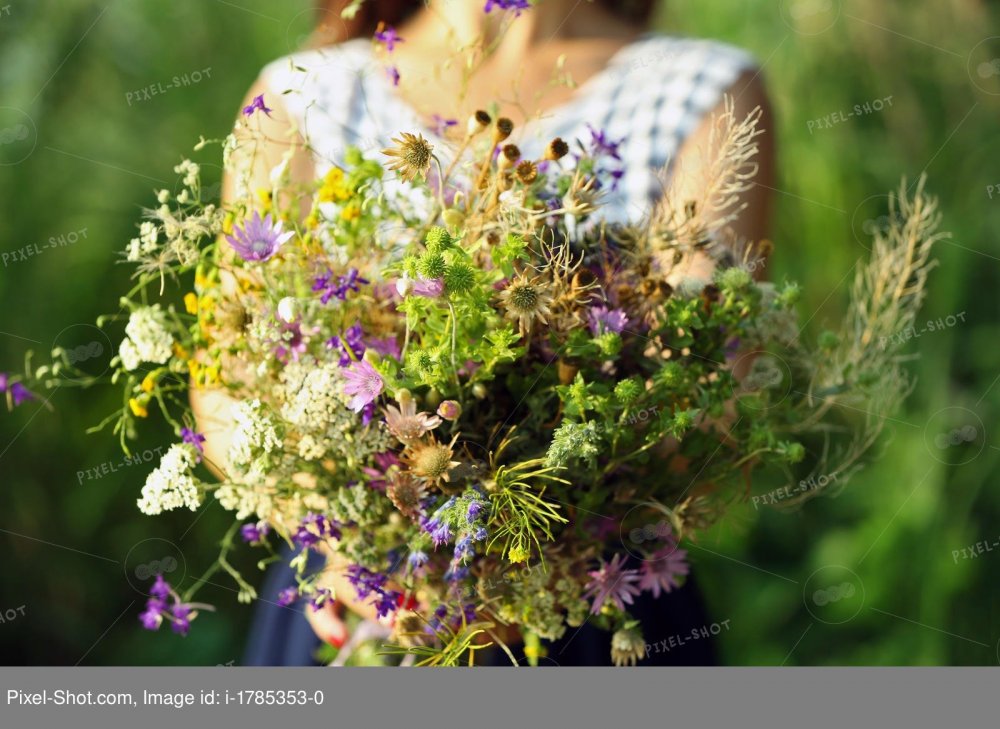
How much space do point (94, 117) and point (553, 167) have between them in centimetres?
131

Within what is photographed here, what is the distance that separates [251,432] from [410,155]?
198mm

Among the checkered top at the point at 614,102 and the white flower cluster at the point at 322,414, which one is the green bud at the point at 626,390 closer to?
the white flower cluster at the point at 322,414

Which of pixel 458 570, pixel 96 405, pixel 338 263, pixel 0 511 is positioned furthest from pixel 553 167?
pixel 0 511

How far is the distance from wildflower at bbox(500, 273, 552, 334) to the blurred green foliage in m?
1.23

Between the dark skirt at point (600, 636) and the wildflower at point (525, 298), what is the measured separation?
1.41 ft

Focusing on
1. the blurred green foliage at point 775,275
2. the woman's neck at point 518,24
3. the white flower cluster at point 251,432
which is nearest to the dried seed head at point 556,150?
the white flower cluster at point 251,432

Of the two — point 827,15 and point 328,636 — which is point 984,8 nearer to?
point 827,15

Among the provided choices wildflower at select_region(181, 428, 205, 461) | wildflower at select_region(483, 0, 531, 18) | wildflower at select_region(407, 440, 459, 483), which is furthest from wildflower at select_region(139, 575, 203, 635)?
wildflower at select_region(483, 0, 531, 18)

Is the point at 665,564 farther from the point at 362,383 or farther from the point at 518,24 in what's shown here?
the point at 518,24

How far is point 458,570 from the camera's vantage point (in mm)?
641

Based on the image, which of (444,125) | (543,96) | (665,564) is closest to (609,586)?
(665,564)

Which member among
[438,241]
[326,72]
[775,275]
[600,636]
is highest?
[326,72]

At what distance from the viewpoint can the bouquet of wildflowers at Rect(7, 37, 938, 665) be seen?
610 mm

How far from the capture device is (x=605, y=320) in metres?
0.63
